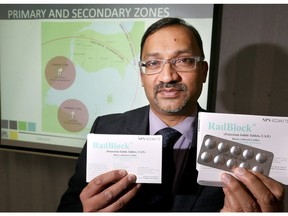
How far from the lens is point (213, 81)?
1.12m

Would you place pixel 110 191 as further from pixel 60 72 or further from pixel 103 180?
pixel 60 72

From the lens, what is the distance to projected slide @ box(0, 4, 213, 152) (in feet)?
3.84

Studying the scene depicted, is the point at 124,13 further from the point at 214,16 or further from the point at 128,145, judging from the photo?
Result: the point at 128,145

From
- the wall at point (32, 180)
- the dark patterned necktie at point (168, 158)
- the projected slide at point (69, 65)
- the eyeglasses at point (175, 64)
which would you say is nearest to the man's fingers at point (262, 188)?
the dark patterned necktie at point (168, 158)

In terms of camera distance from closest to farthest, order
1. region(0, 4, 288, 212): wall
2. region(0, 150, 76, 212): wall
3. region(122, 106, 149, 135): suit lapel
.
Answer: region(122, 106, 149, 135): suit lapel → region(0, 4, 288, 212): wall → region(0, 150, 76, 212): wall

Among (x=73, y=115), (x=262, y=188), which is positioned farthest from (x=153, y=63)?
(x=73, y=115)

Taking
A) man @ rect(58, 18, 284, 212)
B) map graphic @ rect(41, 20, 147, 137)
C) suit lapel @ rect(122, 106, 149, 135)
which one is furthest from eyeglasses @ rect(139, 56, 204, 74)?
map graphic @ rect(41, 20, 147, 137)

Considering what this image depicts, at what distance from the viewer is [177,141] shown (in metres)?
0.82

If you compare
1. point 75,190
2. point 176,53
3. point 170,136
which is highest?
point 176,53

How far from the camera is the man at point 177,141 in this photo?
0.68 m

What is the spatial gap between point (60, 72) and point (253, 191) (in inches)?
40.0

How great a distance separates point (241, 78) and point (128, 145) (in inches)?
26.8

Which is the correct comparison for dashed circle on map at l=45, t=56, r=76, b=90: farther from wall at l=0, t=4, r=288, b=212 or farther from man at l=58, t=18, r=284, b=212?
wall at l=0, t=4, r=288, b=212

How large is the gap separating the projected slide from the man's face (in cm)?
32
